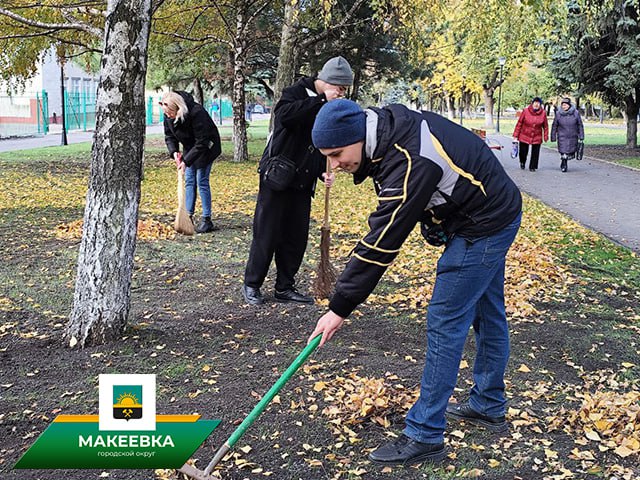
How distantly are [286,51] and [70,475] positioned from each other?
49.8 feet

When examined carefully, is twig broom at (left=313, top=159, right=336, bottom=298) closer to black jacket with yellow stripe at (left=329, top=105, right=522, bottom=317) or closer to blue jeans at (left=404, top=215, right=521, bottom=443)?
blue jeans at (left=404, top=215, right=521, bottom=443)

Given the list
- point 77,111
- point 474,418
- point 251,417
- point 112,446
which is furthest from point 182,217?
point 77,111

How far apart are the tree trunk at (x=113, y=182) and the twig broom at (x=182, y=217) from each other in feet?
12.8

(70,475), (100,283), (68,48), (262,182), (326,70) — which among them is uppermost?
(68,48)

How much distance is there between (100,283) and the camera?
5.07 metres

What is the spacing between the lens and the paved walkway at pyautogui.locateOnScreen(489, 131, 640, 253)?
11.0 meters

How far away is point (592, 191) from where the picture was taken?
15188 millimetres

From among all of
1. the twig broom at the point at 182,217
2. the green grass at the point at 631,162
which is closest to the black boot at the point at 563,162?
the green grass at the point at 631,162

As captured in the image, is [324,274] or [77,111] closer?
[324,274]

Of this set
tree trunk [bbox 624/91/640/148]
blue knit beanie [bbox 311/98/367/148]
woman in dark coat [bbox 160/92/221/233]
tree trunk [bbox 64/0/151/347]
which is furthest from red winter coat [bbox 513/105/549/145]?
blue knit beanie [bbox 311/98/367/148]

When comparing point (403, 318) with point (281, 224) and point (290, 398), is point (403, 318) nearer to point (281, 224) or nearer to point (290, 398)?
point (281, 224)

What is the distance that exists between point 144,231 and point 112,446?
21.4 ft

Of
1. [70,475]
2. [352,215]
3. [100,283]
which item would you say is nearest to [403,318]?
[100,283]

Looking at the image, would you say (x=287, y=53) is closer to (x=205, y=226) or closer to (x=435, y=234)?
(x=205, y=226)
